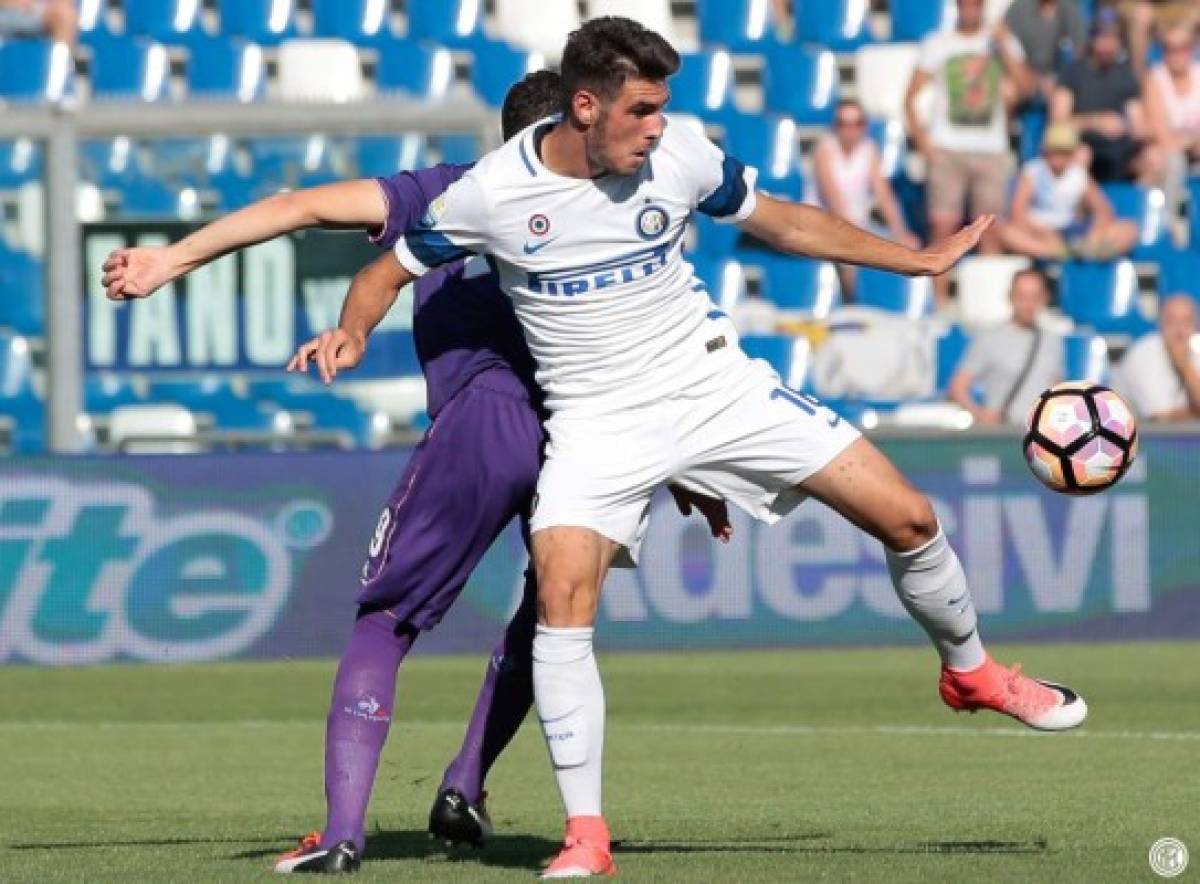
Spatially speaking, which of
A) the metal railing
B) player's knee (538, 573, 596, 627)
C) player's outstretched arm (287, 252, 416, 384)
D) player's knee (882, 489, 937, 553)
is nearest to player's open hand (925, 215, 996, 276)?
player's knee (882, 489, 937, 553)

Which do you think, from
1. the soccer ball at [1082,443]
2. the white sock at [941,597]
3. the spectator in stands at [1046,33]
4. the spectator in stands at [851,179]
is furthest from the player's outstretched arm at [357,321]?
the spectator in stands at [1046,33]

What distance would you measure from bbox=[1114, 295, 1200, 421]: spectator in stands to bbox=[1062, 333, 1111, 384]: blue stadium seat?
2.12 ft

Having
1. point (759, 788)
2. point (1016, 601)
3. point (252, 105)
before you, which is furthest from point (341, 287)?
point (759, 788)

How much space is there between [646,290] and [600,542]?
70 cm

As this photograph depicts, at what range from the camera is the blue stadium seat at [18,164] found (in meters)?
16.9

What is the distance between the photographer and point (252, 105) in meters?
16.4

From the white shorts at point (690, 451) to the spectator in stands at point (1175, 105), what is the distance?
41.3 feet

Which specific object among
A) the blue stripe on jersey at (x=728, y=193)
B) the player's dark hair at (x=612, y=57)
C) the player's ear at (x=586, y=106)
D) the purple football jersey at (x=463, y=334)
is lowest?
the purple football jersey at (x=463, y=334)

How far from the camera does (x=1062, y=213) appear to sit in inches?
760

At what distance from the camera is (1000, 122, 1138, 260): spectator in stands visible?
62.6 ft

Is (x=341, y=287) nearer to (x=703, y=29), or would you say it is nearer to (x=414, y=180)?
(x=703, y=29)

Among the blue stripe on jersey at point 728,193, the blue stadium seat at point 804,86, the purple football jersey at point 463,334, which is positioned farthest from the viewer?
the blue stadium seat at point 804,86

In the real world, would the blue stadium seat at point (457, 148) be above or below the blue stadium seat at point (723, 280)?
above

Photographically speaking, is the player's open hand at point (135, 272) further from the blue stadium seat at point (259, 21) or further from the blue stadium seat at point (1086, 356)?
the blue stadium seat at point (259, 21)
